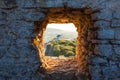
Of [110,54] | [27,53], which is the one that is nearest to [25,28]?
[27,53]

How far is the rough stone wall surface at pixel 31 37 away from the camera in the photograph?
Answer: 4.11m

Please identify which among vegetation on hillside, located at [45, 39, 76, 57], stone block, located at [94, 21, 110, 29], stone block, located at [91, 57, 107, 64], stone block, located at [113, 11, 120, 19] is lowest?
vegetation on hillside, located at [45, 39, 76, 57]

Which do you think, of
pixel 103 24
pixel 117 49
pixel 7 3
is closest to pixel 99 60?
pixel 117 49

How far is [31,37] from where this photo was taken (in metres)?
4.17

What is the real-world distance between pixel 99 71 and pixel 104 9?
33.7 inches

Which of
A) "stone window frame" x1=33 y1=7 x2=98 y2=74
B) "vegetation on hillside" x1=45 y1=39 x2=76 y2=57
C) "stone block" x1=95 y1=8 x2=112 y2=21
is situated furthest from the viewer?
"vegetation on hillside" x1=45 y1=39 x2=76 y2=57

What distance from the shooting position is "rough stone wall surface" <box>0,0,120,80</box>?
4105 millimetres

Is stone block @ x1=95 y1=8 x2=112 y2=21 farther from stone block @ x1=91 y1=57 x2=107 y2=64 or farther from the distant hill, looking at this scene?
the distant hill

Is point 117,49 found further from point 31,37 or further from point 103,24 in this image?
point 31,37

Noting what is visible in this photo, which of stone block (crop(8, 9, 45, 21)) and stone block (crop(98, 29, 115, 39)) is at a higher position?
stone block (crop(8, 9, 45, 21))

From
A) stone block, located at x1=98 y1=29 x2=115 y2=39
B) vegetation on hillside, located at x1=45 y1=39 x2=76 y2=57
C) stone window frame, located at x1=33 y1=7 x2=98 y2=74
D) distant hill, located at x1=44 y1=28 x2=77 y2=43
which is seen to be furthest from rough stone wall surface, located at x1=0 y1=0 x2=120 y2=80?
distant hill, located at x1=44 y1=28 x2=77 y2=43

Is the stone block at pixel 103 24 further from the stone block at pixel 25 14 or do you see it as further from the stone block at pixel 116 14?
the stone block at pixel 25 14

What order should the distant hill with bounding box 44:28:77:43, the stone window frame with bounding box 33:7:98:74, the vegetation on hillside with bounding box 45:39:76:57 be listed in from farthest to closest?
the distant hill with bounding box 44:28:77:43 → the vegetation on hillside with bounding box 45:39:76:57 → the stone window frame with bounding box 33:7:98:74

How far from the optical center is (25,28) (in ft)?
13.6
